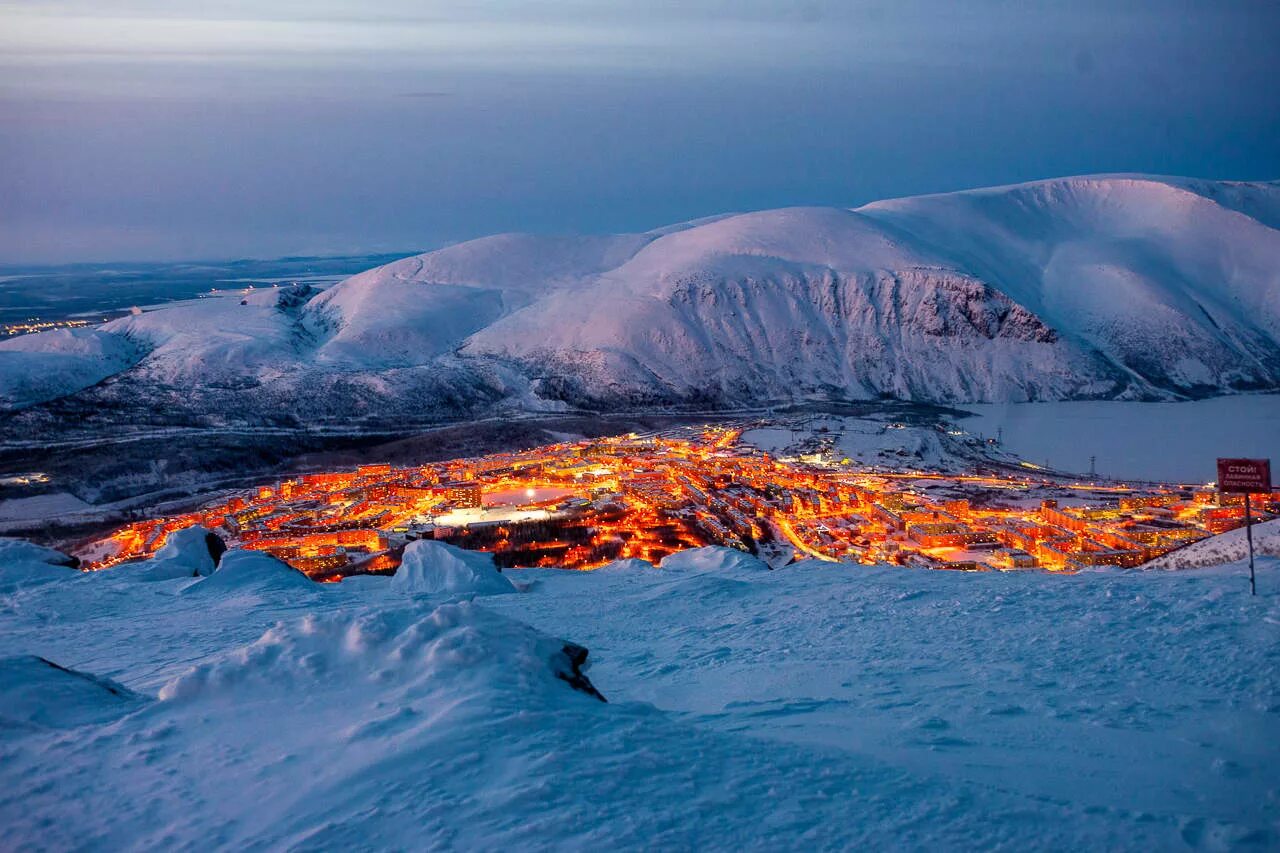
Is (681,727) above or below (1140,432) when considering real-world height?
above

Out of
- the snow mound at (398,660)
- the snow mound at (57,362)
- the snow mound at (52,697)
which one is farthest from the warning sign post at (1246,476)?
the snow mound at (57,362)

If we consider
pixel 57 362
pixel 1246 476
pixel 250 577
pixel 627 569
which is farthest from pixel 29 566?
pixel 57 362

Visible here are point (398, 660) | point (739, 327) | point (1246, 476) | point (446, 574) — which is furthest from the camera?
point (739, 327)

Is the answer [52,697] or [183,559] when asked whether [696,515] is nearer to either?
[183,559]

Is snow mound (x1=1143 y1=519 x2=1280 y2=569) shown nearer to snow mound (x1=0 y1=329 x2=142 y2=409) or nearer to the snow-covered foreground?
the snow-covered foreground

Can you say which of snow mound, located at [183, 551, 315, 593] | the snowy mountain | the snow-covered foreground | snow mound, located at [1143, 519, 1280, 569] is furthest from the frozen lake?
snow mound, located at [183, 551, 315, 593]

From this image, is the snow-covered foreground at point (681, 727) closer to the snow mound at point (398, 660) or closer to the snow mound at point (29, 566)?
the snow mound at point (398, 660)

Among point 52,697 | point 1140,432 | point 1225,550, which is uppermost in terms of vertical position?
point 52,697
